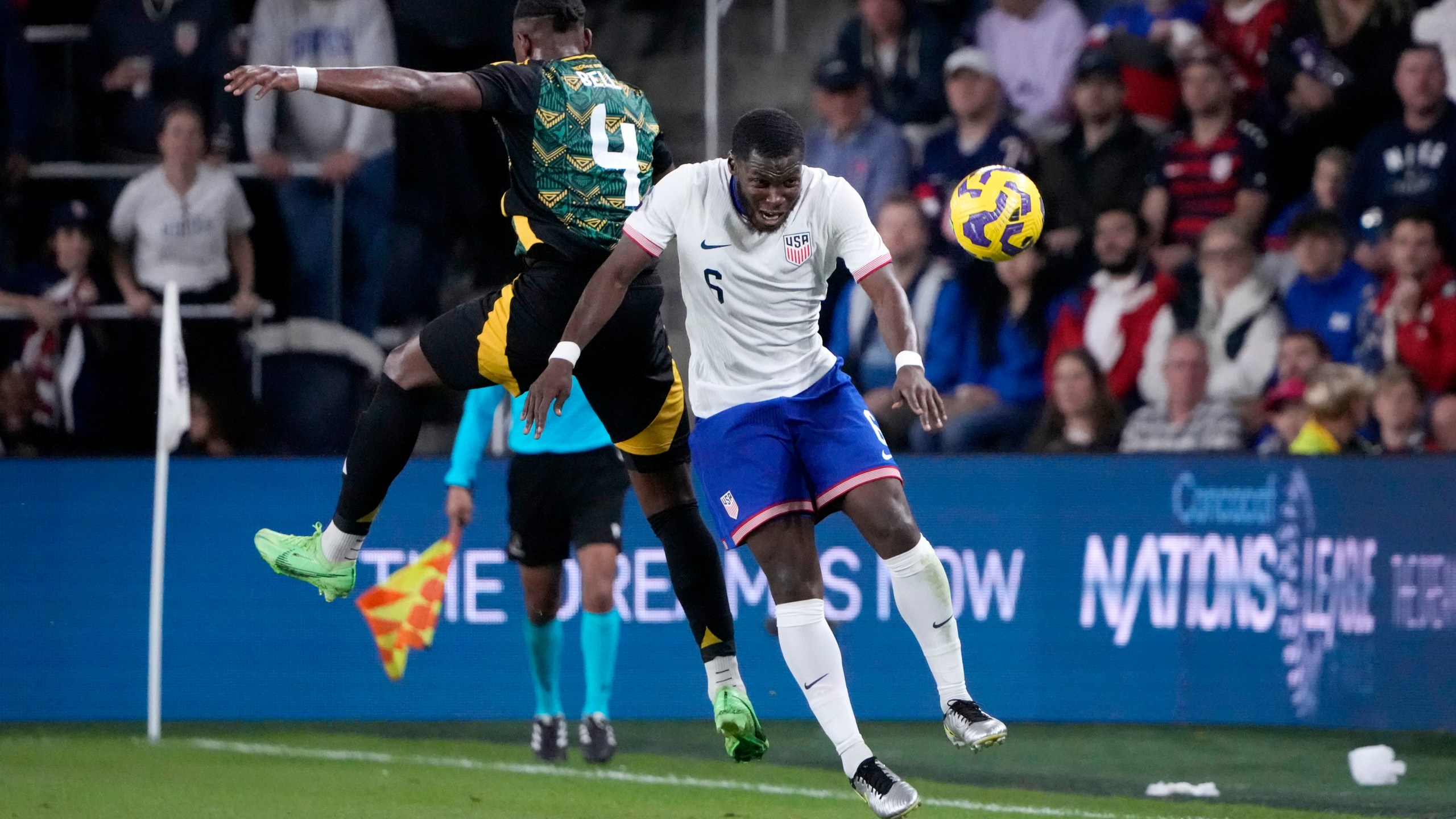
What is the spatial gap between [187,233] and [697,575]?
5842mm

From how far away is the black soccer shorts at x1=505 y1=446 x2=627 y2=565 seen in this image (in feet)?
30.3

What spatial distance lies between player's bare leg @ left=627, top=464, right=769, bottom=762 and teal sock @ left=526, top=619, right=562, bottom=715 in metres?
2.31

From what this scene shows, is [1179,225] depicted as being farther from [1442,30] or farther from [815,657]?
[815,657]

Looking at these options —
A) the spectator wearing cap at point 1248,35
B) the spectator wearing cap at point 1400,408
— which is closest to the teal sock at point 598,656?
the spectator wearing cap at point 1400,408

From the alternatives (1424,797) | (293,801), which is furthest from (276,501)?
(1424,797)

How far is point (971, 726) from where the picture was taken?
627cm

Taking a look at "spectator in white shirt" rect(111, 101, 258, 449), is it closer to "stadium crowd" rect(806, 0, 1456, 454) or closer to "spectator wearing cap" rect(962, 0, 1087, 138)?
"stadium crowd" rect(806, 0, 1456, 454)

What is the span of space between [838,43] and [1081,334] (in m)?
2.53

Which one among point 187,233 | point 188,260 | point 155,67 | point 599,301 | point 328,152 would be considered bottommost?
point 599,301

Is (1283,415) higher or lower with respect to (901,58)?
lower

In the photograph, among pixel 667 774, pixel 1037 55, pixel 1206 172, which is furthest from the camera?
pixel 1037 55

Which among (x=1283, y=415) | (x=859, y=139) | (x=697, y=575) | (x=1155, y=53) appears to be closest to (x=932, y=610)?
(x=697, y=575)

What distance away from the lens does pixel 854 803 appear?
8.03 metres

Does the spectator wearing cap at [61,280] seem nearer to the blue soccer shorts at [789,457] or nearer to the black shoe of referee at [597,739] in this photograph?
the black shoe of referee at [597,739]
